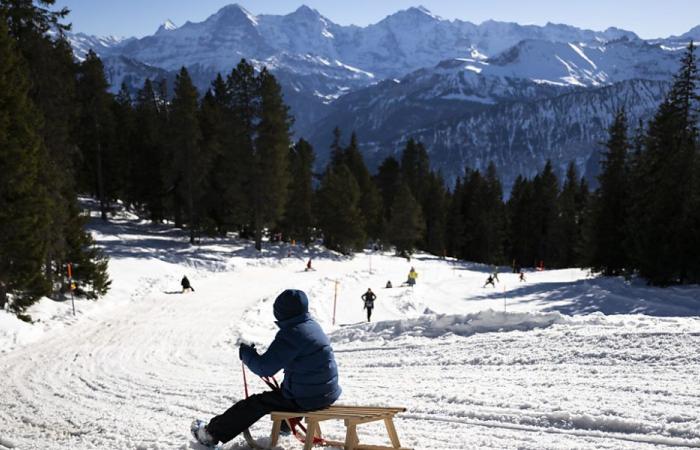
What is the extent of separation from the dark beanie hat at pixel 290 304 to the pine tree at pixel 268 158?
115 feet

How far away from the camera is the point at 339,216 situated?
2003 inches

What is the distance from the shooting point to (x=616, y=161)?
1494 inches

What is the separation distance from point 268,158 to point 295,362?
118 feet

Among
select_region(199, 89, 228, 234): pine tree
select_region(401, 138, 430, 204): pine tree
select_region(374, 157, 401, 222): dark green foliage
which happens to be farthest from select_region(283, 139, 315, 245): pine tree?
select_region(401, 138, 430, 204): pine tree

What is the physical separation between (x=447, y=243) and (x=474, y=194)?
8092 mm

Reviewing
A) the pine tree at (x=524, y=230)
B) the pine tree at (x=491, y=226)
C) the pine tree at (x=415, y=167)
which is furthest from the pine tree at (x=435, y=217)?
the pine tree at (x=524, y=230)

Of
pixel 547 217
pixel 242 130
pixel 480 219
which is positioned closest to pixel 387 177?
pixel 480 219

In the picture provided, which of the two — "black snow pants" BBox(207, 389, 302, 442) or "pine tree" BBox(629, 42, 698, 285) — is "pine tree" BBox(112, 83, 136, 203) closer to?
"pine tree" BBox(629, 42, 698, 285)

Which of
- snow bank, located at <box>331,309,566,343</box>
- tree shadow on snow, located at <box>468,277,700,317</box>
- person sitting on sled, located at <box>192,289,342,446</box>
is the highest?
person sitting on sled, located at <box>192,289,342,446</box>

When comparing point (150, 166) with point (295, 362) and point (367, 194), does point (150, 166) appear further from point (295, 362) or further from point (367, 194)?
point (295, 362)

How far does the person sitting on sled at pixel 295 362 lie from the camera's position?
5.53 m

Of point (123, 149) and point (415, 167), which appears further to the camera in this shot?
point (415, 167)

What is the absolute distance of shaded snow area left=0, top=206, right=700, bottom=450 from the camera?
6.55 metres

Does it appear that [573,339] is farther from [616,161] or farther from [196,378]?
[616,161]
